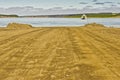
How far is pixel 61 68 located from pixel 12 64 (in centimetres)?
182

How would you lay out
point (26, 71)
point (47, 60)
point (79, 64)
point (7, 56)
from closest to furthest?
point (26, 71)
point (79, 64)
point (47, 60)
point (7, 56)

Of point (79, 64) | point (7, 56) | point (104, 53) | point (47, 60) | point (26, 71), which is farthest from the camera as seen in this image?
point (104, 53)

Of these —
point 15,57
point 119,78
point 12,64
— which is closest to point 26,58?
point 15,57

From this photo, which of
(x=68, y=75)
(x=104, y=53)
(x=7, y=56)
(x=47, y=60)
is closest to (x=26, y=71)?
(x=68, y=75)

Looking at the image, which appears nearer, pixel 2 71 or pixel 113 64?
pixel 2 71

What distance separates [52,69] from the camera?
34.8 ft

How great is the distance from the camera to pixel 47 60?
41.3 feet

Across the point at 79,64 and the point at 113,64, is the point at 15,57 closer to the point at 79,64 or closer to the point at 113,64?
the point at 79,64

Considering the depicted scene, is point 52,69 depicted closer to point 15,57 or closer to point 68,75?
point 68,75

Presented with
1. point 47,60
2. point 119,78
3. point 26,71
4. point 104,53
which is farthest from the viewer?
point 104,53

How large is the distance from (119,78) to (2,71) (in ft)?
11.3

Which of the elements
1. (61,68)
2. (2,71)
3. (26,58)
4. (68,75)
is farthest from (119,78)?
(26,58)

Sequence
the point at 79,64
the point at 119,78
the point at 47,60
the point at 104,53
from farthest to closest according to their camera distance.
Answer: the point at 104,53 → the point at 47,60 → the point at 79,64 → the point at 119,78

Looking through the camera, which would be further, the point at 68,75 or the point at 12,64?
the point at 12,64
